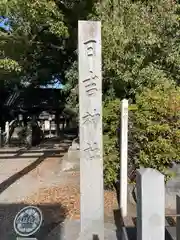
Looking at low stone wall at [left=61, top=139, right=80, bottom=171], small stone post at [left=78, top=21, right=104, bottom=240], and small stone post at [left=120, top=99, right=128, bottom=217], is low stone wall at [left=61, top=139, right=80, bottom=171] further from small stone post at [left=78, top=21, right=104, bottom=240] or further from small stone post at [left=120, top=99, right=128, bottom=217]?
small stone post at [left=78, top=21, right=104, bottom=240]

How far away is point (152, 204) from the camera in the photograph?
3.46 metres

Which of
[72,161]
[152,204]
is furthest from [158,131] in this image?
[72,161]

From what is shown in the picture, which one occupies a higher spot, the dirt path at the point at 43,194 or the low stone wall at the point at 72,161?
the low stone wall at the point at 72,161

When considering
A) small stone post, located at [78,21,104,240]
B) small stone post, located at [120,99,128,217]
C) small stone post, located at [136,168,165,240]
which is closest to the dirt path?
small stone post, located at [120,99,128,217]

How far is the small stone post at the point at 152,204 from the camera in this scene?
343 cm

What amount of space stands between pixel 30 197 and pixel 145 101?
10.4ft

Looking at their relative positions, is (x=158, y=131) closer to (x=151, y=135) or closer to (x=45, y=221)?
(x=151, y=135)

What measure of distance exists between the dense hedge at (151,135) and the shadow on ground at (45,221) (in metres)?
1.47

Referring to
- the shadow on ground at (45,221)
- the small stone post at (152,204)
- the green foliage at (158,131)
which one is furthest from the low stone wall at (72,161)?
the small stone post at (152,204)

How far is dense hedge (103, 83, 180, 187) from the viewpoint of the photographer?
25.3 feet

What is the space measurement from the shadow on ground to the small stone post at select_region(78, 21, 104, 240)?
705 mm

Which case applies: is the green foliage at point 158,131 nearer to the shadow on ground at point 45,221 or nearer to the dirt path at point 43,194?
the dirt path at point 43,194

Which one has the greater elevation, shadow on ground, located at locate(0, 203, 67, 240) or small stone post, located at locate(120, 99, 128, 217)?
small stone post, located at locate(120, 99, 128, 217)

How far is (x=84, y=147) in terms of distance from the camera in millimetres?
5289
